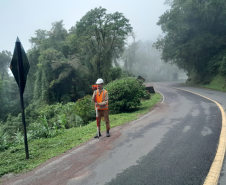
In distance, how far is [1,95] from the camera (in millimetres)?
29938

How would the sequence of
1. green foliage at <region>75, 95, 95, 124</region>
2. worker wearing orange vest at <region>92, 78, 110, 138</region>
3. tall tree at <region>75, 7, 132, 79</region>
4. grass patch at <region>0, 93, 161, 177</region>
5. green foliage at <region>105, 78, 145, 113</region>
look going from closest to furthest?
Answer: grass patch at <region>0, 93, 161, 177</region>
worker wearing orange vest at <region>92, 78, 110, 138</region>
green foliage at <region>75, 95, 95, 124</region>
green foliage at <region>105, 78, 145, 113</region>
tall tree at <region>75, 7, 132, 79</region>

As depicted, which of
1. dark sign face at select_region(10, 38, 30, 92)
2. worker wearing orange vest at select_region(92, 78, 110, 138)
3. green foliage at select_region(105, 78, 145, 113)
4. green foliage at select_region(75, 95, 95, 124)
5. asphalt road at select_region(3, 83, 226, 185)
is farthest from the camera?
green foliage at select_region(105, 78, 145, 113)

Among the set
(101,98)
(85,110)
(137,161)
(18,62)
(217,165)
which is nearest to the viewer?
(217,165)

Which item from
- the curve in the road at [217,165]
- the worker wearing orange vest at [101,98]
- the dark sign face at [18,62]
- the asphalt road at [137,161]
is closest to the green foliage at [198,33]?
the asphalt road at [137,161]

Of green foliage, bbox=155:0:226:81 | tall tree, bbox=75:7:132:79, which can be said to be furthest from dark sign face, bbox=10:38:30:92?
green foliage, bbox=155:0:226:81

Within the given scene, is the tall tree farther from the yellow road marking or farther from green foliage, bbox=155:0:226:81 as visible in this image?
the yellow road marking

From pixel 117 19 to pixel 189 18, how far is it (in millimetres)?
12343

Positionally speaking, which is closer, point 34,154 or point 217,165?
point 217,165

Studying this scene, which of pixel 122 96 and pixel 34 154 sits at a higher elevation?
pixel 122 96

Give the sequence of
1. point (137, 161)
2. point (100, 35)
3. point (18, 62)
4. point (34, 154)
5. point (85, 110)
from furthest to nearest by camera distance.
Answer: point (100, 35) < point (85, 110) < point (34, 154) < point (18, 62) < point (137, 161)

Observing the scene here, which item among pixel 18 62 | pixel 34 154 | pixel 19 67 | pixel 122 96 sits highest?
pixel 18 62

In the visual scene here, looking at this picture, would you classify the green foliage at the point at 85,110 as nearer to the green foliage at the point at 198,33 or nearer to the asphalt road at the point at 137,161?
the asphalt road at the point at 137,161

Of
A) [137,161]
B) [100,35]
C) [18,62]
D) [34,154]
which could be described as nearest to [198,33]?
[100,35]

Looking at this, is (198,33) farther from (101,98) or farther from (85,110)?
(101,98)
